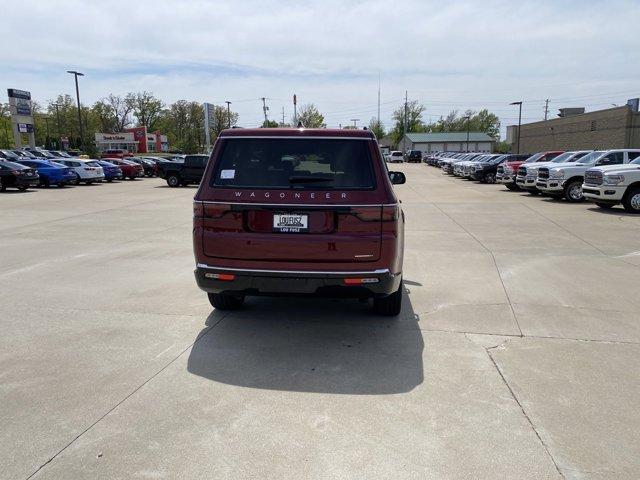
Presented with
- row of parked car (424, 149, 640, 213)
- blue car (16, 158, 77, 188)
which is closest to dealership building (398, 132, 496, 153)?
row of parked car (424, 149, 640, 213)

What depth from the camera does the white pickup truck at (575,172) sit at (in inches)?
705

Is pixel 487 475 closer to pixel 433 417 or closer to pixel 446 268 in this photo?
pixel 433 417

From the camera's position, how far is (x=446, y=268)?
7.87m

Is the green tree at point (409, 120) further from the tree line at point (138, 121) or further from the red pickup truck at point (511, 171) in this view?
the red pickup truck at point (511, 171)

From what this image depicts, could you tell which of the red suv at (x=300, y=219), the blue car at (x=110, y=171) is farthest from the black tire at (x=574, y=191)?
the blue car at (x=110, y=171)

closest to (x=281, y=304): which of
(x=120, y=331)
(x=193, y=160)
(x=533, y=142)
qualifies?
(x=120, y=331)

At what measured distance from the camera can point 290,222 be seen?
4.39m

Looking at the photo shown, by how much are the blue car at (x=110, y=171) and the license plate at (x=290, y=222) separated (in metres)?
31.0

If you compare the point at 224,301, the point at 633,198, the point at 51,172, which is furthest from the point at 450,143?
the point at 224,301

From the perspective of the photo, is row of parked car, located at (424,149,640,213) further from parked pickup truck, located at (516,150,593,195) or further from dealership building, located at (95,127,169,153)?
dealership building, located at (95,127,169,153)

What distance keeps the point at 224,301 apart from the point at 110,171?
98.9 feet

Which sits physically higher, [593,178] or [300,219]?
[300,219]

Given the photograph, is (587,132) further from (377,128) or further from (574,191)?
(377,128)

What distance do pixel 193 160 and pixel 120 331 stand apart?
24119mm
